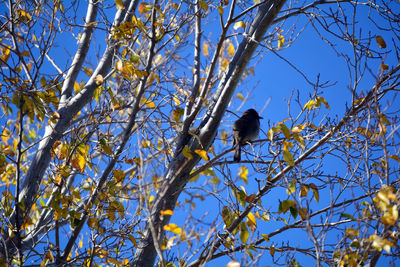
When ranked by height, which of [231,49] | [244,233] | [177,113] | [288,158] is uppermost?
[231,49]

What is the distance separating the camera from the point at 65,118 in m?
4.05

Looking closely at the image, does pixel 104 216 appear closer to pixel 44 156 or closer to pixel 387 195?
pixel 44 156

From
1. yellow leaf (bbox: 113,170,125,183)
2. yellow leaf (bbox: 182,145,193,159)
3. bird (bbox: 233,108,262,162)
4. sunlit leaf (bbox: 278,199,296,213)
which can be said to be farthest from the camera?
bird (bbox: 233,108,262,162)

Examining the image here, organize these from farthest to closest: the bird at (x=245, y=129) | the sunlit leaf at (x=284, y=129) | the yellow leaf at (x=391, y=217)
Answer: the bird at (x=245, y=129) < the sunlit leaf at (x=284, y=129) < the yellow leaf at (x=391, y=217)

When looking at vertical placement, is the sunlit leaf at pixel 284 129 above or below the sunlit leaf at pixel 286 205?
above

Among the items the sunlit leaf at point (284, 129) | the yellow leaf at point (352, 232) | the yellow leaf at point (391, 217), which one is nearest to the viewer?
the yellow leaf at point (391, 217)

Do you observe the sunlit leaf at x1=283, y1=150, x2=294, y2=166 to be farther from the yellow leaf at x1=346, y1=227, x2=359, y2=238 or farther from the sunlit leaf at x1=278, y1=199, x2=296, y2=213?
the yellow leaf at x1=346, y1=227, x2=359, y2=238

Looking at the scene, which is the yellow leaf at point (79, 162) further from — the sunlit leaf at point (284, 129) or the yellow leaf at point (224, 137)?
Answer: the yellow leaf at point (224, 137)

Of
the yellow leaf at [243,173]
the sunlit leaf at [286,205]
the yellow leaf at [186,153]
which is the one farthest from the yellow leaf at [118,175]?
the sunlit leaf at [286,205]

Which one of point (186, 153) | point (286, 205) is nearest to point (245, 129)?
point (186, 153)

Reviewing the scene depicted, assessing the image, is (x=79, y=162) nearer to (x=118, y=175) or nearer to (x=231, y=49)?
(x=118, y=175)

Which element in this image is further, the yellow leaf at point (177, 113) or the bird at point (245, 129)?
the bird at point (245, 129)

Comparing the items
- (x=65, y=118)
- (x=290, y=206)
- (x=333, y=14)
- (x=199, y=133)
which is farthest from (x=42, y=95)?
(x=333, y=14)

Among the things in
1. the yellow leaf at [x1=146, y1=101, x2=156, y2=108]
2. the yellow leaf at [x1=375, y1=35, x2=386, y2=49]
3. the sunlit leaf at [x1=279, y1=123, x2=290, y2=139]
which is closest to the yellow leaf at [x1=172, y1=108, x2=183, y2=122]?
the yellow leaf at [x1=146, y1=101, x2=156, y2=108]
